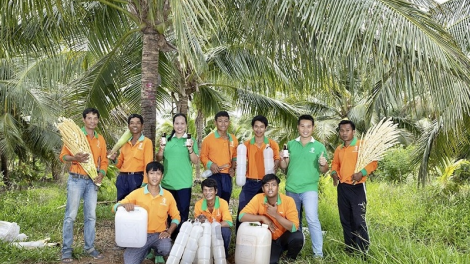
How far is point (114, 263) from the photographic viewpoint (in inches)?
217

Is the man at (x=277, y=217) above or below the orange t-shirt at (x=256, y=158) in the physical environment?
below

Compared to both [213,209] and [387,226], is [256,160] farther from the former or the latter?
[387,226]

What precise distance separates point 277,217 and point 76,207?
7.35 ft

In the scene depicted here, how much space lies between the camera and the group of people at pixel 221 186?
5004mm

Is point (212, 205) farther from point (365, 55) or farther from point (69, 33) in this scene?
point (69, 33)

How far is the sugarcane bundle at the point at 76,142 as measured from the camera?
523 centimetres

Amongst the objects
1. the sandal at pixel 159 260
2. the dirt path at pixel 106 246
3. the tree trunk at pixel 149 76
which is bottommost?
the dirt path at pixel 106 246

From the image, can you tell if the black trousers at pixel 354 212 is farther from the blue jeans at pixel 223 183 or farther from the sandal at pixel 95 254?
the sandal at pixel 95 254

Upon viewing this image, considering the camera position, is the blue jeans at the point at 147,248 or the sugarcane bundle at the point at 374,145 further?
the sugarcane bundle at the point at 374,145

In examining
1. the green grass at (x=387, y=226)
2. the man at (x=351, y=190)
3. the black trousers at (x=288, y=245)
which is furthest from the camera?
the man at (x=351, y=190)

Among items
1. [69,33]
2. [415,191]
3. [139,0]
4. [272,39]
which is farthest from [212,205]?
[415,191]

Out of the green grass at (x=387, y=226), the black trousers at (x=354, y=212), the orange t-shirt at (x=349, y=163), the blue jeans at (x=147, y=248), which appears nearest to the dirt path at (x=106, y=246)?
the green grass at (x=387, y=226)

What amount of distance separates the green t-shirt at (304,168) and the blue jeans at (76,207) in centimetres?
224

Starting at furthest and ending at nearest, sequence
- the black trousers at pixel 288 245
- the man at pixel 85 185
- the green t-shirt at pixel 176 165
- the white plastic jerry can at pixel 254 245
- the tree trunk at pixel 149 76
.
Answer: the tree trunk at pixel 149 76
the green t-shirt at pixel 176 165
the man at pixel 85 185
the black trousers at pixel 288 245
the white plastic jerry can at pixel 254 245
